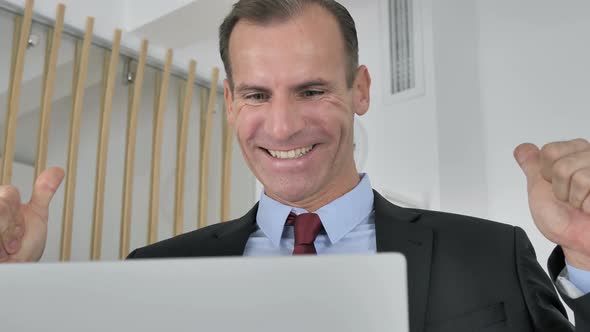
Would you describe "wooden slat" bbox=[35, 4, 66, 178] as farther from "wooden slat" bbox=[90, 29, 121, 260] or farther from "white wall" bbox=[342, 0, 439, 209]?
"white wall" bbox=[342, 0, 439, 209]

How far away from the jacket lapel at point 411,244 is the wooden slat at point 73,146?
2.31 m

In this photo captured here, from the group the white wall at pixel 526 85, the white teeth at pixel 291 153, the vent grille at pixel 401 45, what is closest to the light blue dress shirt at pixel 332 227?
the white teeth at pixel 291 153

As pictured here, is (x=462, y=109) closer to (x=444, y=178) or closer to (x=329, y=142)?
(x=444, y=178)

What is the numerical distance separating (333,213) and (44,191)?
22.8 inches

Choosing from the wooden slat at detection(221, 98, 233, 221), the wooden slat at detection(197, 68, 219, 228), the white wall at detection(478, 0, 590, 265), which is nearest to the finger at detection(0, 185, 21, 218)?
the white wall at detection(478, 0, 590, 265)

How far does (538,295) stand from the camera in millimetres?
1196

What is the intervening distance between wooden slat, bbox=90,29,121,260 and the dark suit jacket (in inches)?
86.2

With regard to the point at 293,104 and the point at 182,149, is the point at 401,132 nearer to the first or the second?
the point at 182,149

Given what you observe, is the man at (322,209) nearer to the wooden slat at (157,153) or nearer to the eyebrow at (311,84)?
the eyebrow at (311,84)

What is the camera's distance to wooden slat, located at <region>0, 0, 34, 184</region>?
10.3 ft

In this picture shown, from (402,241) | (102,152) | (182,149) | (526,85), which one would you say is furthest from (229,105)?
(182,149)

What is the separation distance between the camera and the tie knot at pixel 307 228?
139 cm

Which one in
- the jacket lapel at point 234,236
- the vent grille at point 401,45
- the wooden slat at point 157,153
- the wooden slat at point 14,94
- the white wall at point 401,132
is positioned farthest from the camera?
the wooden slat at point 157,153

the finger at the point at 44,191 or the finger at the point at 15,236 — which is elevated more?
the finger at the point at 44,191
